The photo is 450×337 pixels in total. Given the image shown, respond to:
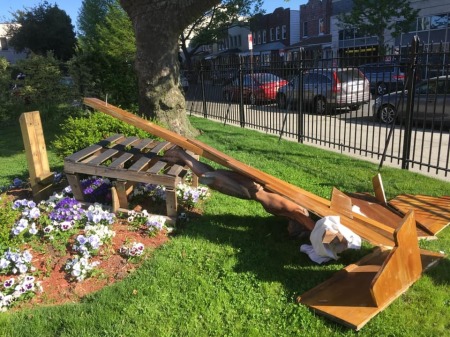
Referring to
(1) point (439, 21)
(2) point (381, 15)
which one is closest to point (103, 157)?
(2) point (381, 15)

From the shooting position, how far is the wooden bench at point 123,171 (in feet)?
14.1

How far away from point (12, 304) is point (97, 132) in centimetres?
313

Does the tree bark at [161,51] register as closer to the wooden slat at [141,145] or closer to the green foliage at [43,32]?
the wooden slat at [141,145]

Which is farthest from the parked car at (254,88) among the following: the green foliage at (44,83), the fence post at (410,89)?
the fence post at (410,89)

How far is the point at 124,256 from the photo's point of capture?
378cm

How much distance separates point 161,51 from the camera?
351 inches

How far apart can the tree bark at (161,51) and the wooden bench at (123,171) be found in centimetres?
406

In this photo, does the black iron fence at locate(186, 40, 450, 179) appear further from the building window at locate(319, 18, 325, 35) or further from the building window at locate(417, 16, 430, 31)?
the building window at locate(319, 18, 325, 35)

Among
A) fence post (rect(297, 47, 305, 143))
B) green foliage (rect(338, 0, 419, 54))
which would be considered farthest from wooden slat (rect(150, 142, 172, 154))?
green foliage (rect(338, 0, 419, 54))

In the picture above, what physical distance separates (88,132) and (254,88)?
23.8ft

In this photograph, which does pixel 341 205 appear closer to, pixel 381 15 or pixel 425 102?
pixel 425 102

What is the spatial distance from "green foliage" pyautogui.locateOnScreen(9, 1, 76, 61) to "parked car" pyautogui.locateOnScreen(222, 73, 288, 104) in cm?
4525

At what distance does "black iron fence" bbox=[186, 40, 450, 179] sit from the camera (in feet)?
22.2

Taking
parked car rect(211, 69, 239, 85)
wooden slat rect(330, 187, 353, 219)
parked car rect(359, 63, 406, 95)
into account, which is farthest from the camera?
parked car rect(211, 69, 239, 85)
